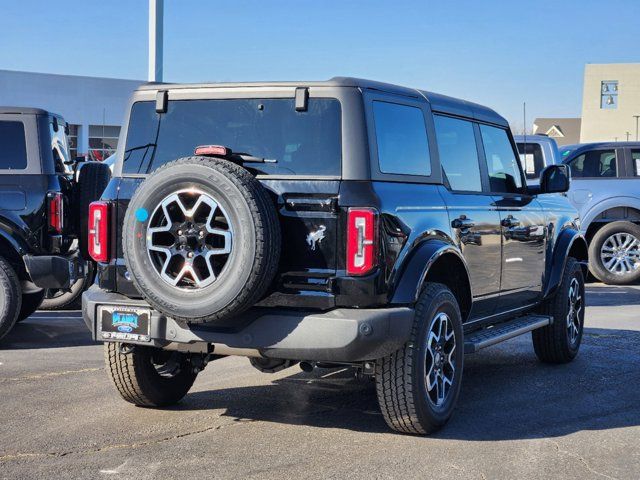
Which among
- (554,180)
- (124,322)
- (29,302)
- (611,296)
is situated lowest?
(611,296)

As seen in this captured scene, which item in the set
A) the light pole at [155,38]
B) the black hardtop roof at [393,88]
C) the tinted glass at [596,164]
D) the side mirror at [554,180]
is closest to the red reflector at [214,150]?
the black hardtop roof at [393,88]

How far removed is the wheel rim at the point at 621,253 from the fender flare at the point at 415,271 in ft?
30.6

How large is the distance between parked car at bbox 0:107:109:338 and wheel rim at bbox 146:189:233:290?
331 cm

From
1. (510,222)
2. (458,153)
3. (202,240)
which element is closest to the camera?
(202,240)

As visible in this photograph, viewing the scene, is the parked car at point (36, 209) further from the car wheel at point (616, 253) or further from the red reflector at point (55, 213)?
the car wheel at point (616, 253)

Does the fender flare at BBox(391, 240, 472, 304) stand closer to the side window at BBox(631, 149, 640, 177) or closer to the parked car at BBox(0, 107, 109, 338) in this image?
the parked car at BBox(0, 107, 109, 338)

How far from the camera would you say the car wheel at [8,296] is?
8016 millimetres

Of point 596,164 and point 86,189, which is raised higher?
point 596,164

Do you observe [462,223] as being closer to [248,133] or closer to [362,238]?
[362,238]

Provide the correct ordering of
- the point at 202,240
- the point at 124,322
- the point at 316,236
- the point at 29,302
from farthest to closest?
the point at 29,302 < the point at 124,322 < the point at 316,236 < the point at 202,240

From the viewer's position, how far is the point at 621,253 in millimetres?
14109

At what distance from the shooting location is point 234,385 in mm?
6715

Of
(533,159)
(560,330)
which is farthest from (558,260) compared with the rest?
(533,159)

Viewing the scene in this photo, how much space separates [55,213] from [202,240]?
12.2ft
